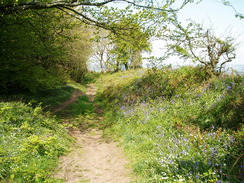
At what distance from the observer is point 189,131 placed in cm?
630

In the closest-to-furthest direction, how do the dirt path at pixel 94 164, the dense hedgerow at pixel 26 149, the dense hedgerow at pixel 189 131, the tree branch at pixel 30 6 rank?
the dense hedgerow at pixel 189 131 → the dense hedgerow at pixel 26 149 → the dirt path at pixel 94 164 → the tree branch at pixel 30 6

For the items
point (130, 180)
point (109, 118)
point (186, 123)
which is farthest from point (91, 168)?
point (109, 118)

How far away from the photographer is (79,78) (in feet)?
113

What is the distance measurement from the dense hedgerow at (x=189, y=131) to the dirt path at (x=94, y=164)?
0.56 m

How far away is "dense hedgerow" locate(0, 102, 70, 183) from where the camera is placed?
4.39 meters

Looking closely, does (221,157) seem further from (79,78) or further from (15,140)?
(79,78)

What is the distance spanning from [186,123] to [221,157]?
250cm

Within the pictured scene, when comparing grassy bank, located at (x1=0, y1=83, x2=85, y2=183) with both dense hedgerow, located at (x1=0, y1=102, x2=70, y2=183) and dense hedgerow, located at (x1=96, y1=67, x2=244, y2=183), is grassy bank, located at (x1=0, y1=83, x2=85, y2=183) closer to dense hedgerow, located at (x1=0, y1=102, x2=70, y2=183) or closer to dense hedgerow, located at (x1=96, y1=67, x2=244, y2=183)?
dense hedgerow, located at (x1=0, y1=102, x2=70, y2=183)

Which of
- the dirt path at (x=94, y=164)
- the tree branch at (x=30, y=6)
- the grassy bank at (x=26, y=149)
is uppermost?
the tree branch at (x=30, y=6)

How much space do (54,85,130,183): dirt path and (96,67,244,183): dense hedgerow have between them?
560mm

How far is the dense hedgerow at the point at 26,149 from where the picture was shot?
14.4ft

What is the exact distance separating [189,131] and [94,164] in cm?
361

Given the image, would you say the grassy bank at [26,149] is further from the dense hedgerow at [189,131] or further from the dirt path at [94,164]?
the dense hedgerow at [189,131]

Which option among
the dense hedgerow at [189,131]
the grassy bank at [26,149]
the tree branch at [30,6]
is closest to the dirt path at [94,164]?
the grassy bank at [26,149]
